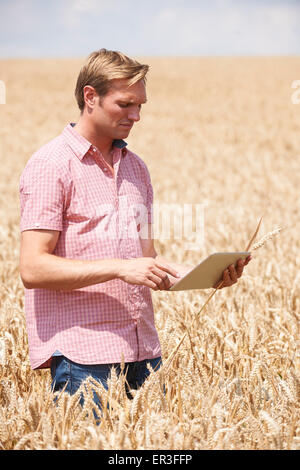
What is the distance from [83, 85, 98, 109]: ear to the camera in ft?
8.06

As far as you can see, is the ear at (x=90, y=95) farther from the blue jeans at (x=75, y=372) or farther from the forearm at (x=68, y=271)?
the blue jeans at (x=75, y=372)

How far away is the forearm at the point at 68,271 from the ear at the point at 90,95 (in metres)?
0.56

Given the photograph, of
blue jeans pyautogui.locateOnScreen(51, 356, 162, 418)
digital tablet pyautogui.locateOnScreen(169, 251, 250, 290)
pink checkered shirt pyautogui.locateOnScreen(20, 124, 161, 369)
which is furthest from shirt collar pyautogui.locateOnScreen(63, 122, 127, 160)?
blue jeans pyautogui.locateOnScreen(51, 356, 162, 418)

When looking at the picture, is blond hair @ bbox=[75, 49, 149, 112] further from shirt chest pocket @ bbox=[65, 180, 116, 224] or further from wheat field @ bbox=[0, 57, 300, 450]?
Result: wheat field @ bbox=[0, 57, 300, 450]

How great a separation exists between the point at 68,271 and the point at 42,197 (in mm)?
263

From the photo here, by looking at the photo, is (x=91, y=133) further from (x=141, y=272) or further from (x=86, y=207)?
(x=141, y=272)

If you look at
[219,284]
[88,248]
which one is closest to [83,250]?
[88,248]

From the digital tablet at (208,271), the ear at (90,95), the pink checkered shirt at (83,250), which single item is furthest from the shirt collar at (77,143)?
the digital tablet at (208,271)

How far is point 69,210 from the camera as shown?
2.44 m

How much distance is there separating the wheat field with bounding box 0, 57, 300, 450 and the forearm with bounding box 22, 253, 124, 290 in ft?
1.17

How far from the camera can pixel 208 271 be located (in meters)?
2.36
